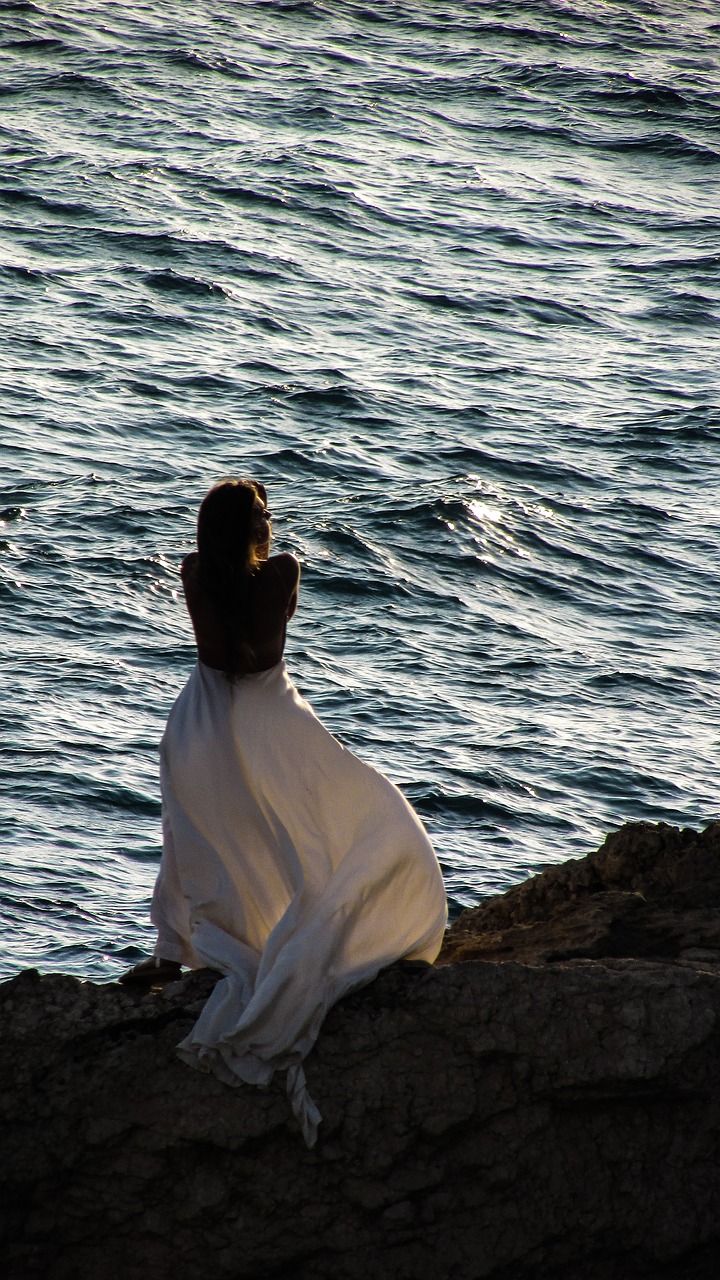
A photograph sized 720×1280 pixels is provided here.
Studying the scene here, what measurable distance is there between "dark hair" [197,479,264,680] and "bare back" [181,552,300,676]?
0.8 inches

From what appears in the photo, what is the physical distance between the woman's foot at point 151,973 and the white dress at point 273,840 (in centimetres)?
3

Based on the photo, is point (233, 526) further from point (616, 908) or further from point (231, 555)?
point (616, 908)

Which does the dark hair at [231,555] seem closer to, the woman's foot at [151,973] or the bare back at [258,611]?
the bare back at [258,611]

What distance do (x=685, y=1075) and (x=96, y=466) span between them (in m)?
12.6

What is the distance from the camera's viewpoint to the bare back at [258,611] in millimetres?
4621

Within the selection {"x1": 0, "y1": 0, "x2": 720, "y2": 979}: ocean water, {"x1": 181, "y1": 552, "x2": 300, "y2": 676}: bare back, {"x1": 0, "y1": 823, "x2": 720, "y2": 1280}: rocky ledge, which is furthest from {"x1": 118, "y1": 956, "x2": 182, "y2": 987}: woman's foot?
{"x1": 0, "y1": 0, "x2": 720, "y2": 979}: ocean water

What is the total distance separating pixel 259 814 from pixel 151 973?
62cm

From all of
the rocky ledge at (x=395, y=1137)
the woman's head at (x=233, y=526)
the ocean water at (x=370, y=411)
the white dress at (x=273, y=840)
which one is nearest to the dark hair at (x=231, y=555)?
the woman's head at (x=233, y=526)

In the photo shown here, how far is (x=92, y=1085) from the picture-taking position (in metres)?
4.30

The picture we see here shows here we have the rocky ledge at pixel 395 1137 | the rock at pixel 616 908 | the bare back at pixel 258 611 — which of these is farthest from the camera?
the rock at pixel 616 908

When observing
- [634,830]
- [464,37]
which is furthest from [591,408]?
[464,37]

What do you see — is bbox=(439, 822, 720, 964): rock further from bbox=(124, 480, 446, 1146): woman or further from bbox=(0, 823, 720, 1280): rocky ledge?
bbox=(124, 480, 446, 1146): woman

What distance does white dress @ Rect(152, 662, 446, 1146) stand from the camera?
4.64 metres

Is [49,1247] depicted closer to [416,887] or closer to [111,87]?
[416,887]
